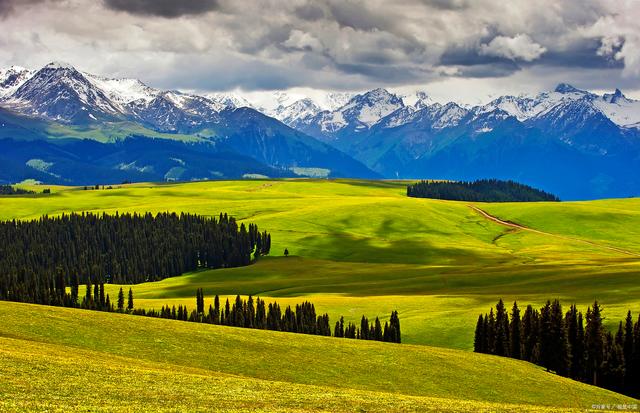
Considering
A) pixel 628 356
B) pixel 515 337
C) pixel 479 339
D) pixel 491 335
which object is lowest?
pixel 628 356

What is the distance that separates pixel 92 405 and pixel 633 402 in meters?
66.7

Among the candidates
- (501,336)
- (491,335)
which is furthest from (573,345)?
(491,335)

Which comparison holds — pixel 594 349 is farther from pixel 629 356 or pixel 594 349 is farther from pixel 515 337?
pixel 515 337

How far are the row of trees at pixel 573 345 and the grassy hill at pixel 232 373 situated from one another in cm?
938

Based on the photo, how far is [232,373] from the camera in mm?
76375

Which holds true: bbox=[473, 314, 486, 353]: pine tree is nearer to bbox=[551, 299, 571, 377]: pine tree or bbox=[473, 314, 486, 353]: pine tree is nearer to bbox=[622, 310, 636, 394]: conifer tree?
bbox=[551, 299, 571, 377]: pine tree

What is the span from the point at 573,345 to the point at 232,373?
2278 inches

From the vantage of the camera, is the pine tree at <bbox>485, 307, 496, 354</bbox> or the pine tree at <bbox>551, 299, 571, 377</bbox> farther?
the pine tree at <bbox>485, 307, 496, 354</bbox>

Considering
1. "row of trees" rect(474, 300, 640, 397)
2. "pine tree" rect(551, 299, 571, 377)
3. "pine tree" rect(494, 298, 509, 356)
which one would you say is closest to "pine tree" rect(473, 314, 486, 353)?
"row of trees" rect(474, 300, 640, 397)

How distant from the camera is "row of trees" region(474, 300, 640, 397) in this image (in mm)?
103625

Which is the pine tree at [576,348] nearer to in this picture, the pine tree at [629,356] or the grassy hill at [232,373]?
the pine tree at [629,356]

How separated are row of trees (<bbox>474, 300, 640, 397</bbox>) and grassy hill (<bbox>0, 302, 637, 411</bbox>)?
30.8 feet

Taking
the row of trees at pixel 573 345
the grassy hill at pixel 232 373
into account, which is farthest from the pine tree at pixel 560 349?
the grassy hill at pixel 232 373

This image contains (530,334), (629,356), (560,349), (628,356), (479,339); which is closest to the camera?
(629,356)
